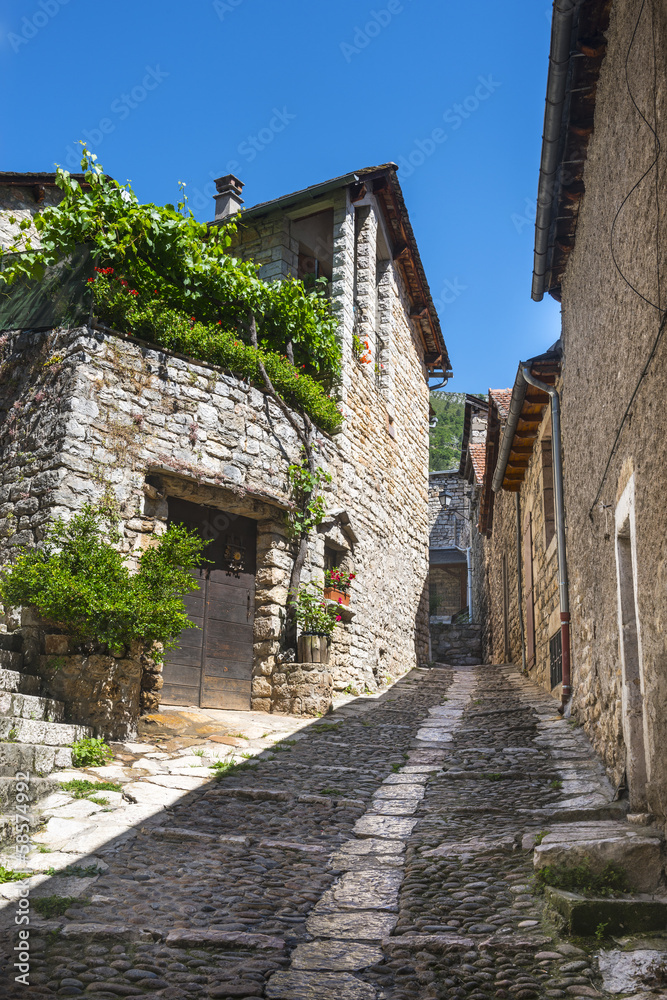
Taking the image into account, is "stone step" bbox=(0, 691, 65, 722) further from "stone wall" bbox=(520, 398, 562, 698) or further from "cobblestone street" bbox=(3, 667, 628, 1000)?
"stone wall" bbox=(520, 398, 562, 698)

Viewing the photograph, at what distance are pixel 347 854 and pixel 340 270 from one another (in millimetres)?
8531

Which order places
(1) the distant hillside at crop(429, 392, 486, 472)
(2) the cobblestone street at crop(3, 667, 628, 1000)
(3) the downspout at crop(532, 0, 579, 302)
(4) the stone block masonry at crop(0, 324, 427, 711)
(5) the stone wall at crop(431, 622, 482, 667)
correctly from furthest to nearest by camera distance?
(1) the distant hillside at crop(429, 392, 486, 472)
(5) the stone wall at crop(431, 622, 482, 667)
(4) the stone block masonry at crop(0, 324, 427, 711)
(3) the downspout at crop(532, 0, 579, 302)
(2) the cobblestone street at crop(3, 667, 628, 1000)

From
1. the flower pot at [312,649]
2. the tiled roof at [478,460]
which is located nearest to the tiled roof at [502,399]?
the flower pot at [312,649]

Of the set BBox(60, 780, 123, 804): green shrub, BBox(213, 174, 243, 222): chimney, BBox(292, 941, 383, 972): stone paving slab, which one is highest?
BBox(213, 174, 243, 222): chimney

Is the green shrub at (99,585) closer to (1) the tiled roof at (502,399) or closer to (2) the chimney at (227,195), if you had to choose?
(1) the tiled roof at (502,399)

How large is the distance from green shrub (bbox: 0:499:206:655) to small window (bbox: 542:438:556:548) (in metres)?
3.57

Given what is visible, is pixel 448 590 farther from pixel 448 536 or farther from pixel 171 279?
pixel 171 279

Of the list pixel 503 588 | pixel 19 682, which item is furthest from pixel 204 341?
pixel 503 588

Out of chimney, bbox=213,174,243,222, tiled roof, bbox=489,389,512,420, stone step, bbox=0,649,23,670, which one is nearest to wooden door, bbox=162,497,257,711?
stone step, bbox=0,649,23,670

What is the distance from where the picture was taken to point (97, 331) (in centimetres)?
739

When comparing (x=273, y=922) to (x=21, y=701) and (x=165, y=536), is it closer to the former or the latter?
(x=21, y=701)

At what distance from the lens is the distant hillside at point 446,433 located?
32312 mm

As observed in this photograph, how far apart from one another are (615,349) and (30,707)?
4195 millimetres

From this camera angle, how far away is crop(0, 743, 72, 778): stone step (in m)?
4.50
